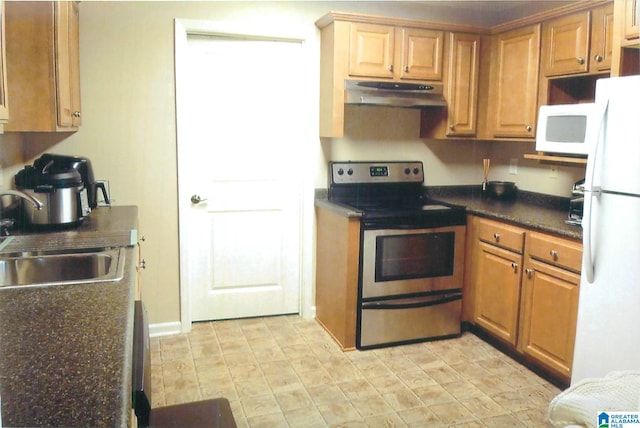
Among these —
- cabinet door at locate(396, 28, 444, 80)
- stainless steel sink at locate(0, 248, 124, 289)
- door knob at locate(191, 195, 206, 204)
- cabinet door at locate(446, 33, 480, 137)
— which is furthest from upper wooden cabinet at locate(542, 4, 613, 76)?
stainless steel sink at locate(0, 248, 124, 289)

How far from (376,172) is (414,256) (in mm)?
758

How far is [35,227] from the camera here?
8.21 ft

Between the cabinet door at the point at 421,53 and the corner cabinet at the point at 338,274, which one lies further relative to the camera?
the cabinet door at the point at 421,53

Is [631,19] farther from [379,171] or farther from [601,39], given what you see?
[379,171]

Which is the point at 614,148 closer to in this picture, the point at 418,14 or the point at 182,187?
the point at 418,14

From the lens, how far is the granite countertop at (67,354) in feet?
2.81

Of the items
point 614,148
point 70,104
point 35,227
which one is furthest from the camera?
point 70,104

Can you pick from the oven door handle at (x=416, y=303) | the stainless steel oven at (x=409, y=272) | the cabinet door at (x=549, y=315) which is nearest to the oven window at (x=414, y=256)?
the stainless steel oven at (x=409, y=272)

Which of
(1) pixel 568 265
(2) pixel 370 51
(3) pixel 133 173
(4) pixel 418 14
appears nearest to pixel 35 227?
(3) pixel 133 173

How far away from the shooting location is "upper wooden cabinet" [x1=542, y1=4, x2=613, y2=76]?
9.58ft

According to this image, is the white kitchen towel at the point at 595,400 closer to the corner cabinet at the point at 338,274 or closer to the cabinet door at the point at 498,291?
the cabinet door at the point at 498,291

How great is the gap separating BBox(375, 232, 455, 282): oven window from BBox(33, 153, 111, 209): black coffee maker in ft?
5.47

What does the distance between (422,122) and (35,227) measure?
8.72ft

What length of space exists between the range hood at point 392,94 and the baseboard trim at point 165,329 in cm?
186
